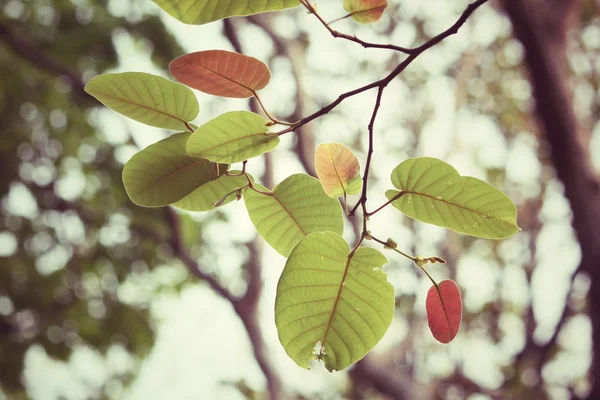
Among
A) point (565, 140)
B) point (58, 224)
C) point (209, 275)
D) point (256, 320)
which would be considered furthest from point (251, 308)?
point (565, 140)

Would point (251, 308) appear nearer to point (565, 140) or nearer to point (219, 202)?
point (565, 140)

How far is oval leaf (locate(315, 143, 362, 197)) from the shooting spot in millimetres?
669

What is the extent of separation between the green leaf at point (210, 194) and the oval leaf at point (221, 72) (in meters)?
0.12

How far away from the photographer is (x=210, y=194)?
2.38 feet

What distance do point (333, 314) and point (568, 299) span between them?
3.43 meters

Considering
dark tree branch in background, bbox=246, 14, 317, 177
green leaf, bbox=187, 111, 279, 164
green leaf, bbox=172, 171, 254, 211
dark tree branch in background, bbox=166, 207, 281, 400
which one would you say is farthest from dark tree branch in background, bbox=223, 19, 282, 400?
green leaf, bbox=187, 111, 279, 164

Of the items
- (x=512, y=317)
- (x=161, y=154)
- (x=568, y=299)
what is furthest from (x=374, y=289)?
(x=512, y=317)

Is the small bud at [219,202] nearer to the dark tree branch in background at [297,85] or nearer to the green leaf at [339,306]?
the green leaf at [339,306]

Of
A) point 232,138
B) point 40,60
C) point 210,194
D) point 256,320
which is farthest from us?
point 256,320

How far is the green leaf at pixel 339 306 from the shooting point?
0.64 meters

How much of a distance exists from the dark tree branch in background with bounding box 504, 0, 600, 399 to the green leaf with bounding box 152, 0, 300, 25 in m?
2.47

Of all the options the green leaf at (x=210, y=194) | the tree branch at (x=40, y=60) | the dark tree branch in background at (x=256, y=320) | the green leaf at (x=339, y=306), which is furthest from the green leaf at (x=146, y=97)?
the dark tree branch in background at (x=256, y=320)

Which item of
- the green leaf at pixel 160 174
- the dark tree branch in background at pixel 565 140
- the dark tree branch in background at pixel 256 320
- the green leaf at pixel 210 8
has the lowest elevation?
the green leaf at pixel 160 174

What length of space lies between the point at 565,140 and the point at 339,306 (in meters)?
2.54
